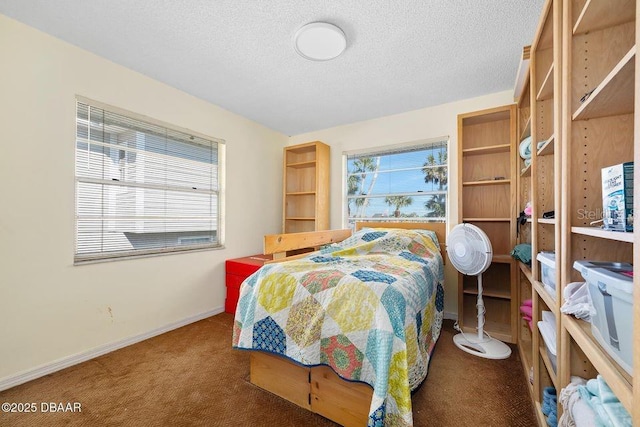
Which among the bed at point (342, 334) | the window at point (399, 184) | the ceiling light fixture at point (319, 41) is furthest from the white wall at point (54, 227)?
the window at point (399, 184)

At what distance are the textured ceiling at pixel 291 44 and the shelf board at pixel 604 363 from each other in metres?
1.87

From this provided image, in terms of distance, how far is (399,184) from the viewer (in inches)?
136

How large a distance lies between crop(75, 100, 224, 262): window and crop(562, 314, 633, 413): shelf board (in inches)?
122

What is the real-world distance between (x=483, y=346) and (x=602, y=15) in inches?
92.6

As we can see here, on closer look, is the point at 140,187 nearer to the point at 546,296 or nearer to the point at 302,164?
the point at 302,164

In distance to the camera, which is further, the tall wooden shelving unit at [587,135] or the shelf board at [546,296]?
the shelf board at [546,296]

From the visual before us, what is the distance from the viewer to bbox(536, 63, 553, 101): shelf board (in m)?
1.47

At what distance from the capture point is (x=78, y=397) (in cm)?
169

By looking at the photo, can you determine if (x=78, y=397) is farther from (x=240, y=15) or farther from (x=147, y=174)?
(x=240, y=15)

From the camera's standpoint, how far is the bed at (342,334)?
1.27 metres

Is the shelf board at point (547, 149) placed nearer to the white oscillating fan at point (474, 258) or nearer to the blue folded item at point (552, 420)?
the white oscillating fan at point (474, 258)

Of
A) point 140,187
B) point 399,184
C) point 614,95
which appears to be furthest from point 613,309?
point 140,187

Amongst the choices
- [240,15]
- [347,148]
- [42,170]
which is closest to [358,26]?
[240,15]

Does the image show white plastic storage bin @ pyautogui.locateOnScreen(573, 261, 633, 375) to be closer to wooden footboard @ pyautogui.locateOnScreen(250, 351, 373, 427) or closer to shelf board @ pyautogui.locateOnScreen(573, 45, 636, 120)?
shelf board @ pyautogui.locateOnScreen(573, 45, 636, 120)
